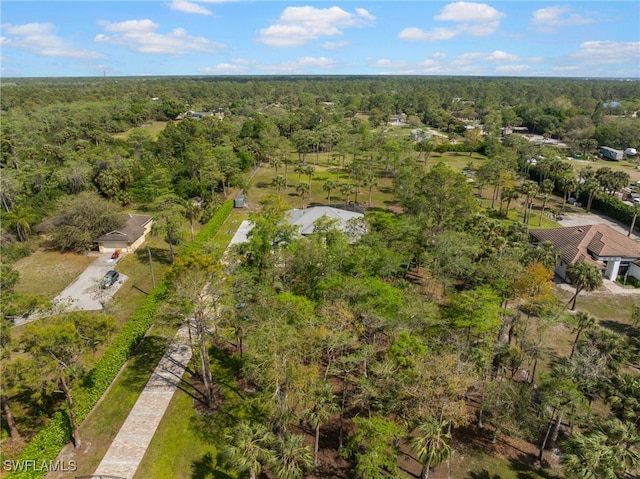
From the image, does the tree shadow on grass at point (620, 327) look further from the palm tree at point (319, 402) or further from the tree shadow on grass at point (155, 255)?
the tree shadow on grass at point (155, 255)

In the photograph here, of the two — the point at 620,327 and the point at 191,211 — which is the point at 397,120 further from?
the point at 620,327

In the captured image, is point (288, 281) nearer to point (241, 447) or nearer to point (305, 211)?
point (241, 447)

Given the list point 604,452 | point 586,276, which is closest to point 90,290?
point 604,452

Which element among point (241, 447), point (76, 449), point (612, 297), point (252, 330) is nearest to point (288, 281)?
point (252, 330)

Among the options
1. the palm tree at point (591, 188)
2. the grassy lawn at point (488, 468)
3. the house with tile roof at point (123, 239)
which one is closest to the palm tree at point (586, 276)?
the grassy lawn at point (488, 468)

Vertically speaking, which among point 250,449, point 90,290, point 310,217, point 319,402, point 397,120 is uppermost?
point 397,120
